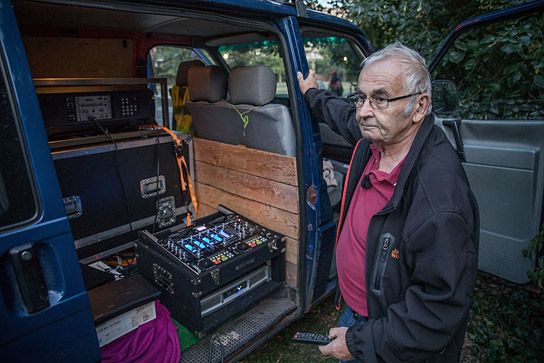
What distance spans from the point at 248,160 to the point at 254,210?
1.31ft

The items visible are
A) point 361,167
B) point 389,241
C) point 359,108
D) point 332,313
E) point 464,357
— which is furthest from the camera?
point 332,313

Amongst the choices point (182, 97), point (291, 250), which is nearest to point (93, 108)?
point (182, 97)

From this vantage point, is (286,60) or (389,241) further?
(286,60)

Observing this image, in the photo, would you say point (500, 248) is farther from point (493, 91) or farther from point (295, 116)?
point (295, 116)

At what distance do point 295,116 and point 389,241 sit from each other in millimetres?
1189

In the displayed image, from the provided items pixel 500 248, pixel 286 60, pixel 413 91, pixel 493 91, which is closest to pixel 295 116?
pixel 286 60

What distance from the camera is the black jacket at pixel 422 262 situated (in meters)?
1.14

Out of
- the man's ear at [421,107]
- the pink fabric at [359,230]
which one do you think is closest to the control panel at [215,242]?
the pink fabric at [359,230]

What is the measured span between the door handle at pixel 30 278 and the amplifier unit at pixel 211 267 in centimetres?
95

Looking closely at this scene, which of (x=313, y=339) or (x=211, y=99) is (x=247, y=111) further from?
(x=313, y=339)

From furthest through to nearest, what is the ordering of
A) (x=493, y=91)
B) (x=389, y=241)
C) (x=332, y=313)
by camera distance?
(x=493, y=91) < (x=332, y=313) < (x=389, y=241)

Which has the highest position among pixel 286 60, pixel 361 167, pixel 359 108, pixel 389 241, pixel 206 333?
pixel 286 60

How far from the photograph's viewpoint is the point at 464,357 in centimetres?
247

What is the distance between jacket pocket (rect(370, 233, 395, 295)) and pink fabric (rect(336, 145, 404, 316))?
141 millimetres
